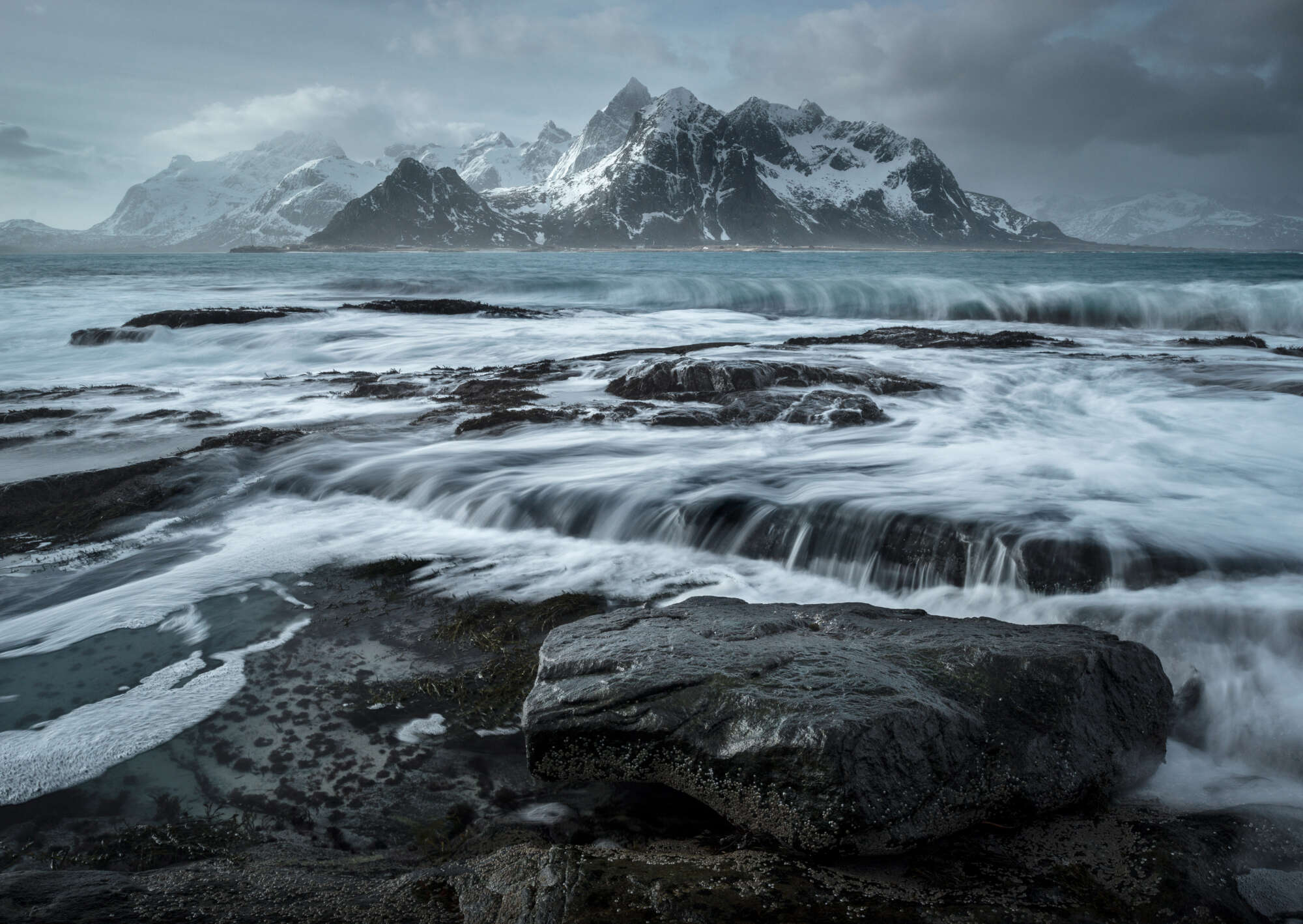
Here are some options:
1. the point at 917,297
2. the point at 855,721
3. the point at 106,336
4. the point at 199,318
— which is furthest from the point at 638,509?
the point at 917,297

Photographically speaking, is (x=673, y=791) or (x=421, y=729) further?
(x=421, y=729)

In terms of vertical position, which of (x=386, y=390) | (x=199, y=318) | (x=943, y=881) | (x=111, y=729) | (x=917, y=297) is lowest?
(x=111, y=729)

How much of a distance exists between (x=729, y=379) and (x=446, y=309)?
13.5m

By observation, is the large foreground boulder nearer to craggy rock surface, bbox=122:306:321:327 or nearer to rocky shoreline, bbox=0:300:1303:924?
rocky shoreline, bbox=0:300:1303:924

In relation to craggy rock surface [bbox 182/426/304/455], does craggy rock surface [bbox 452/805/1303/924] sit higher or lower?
lower

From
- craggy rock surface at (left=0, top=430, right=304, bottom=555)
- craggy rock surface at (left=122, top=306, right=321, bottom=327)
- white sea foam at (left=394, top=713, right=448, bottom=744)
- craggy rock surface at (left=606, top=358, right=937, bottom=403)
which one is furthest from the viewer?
craggy rock surface at (left=122, top=306, right=321, bottom=327)

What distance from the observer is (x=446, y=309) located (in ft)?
68.3

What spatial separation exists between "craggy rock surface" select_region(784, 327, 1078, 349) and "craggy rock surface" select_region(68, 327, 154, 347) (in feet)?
47.0

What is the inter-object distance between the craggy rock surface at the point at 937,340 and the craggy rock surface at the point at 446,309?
926 cm

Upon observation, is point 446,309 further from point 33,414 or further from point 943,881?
point 943,881

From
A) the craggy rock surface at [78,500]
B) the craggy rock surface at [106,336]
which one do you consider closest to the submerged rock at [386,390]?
the craggy rock surface at [78,500]

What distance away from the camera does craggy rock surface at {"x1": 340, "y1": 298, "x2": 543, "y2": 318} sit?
20688 millimetres

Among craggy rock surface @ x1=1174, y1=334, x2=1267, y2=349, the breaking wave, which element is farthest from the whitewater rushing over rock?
the breaking wave

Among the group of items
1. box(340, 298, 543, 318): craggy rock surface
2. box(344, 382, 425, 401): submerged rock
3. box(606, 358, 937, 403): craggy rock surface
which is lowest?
box(344, 382, 425, 401): submerged rock
